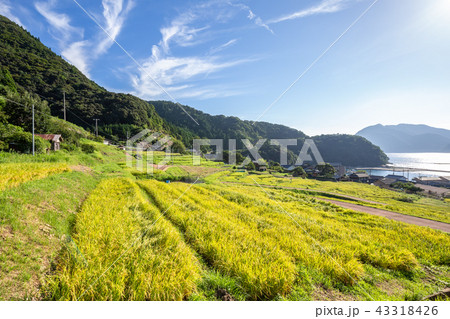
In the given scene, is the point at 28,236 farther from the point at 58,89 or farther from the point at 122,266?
the point at 58,89

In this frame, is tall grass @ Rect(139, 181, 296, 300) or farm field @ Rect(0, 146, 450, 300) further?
tall grass @ Rect(139, 181, 296, 300)

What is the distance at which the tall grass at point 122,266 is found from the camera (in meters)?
2.96

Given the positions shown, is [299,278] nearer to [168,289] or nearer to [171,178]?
[168,289]

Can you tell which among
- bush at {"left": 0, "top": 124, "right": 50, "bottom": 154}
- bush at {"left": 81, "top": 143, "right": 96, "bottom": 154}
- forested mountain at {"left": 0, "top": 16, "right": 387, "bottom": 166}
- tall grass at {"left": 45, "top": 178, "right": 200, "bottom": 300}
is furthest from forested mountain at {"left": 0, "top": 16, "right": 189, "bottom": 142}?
tall grass at {"left": 45, "top": 178, "right": 200, "bottom": 300}

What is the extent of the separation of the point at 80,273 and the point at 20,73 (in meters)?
108

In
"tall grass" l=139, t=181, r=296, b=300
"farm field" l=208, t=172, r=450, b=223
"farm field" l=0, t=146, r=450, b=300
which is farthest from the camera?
"farm field" l=208, t=172, r=450, b=223

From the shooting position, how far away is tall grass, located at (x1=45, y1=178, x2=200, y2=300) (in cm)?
296

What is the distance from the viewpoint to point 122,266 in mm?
3645

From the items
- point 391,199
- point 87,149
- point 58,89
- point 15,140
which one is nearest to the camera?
point 15,140

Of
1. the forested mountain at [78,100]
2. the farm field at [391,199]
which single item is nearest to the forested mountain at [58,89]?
the forested mountain at [78,100]

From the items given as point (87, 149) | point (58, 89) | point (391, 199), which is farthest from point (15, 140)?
point (58, 89)

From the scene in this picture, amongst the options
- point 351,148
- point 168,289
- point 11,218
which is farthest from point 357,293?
point 351,148

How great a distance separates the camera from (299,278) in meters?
3.73

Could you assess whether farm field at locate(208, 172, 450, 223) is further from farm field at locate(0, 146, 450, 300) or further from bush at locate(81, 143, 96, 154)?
bush at locate(81, 143, 96, 154)
